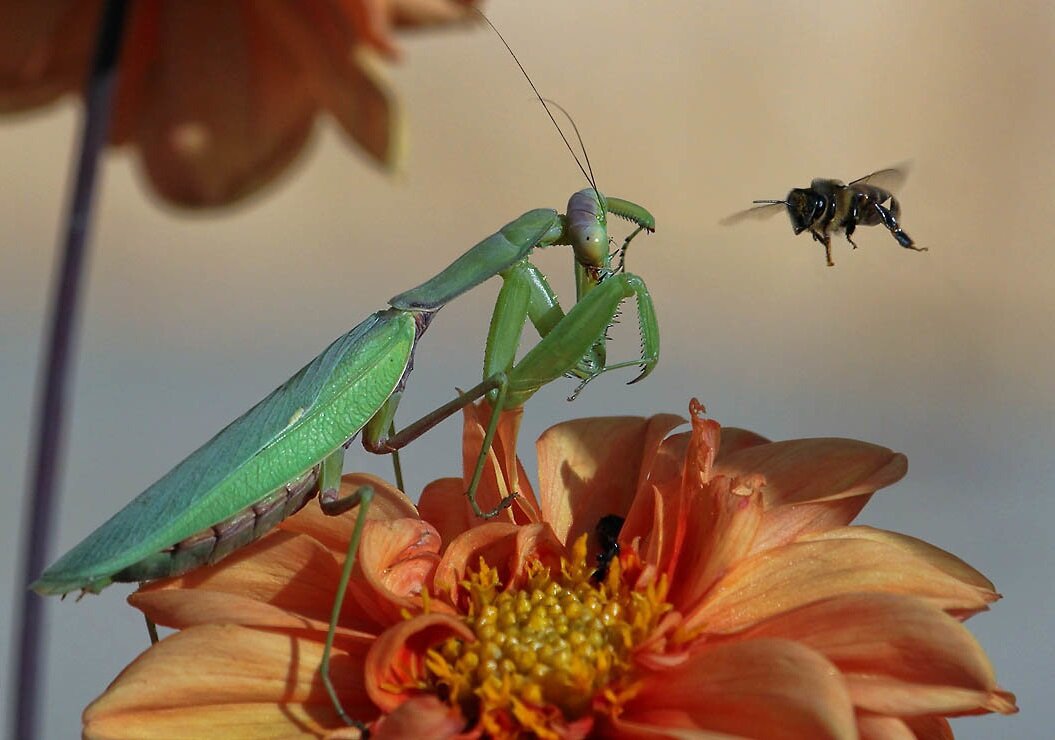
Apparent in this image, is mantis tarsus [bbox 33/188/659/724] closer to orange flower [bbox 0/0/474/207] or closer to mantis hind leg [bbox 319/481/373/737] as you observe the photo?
mantis hind leg [bbox 319/481/373/737]

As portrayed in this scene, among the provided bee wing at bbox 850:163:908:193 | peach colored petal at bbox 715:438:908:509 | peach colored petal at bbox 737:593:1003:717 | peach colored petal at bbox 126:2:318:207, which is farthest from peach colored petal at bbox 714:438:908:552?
bee wing at bbox 850:163:908:193

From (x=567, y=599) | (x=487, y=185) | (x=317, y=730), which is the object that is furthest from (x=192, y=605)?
(x=487, y=185)

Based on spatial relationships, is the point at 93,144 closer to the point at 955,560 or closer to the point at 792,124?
the point at 955,560

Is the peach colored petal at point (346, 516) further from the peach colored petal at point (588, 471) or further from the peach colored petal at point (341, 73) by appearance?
the peach colored petal at point (341, 73)

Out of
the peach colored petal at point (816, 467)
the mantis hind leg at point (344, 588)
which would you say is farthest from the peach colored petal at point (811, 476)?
the mantis hind leg at point (344, 588)

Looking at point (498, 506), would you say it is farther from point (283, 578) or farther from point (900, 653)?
point (900, 653)
